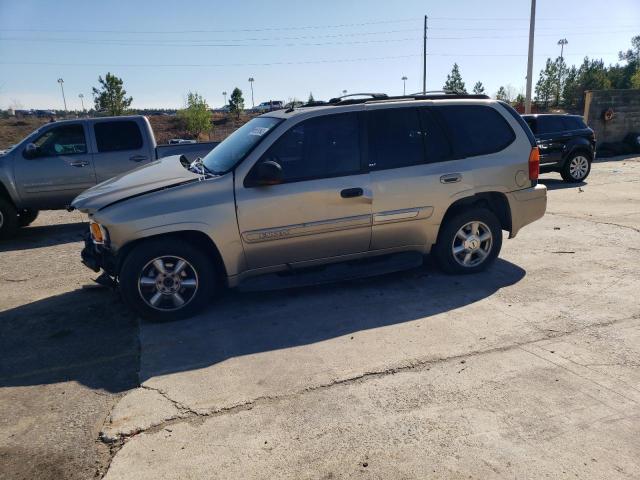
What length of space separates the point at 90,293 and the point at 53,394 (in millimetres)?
2187

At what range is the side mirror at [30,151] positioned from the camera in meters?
8.47

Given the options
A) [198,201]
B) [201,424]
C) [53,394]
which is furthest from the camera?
[198,201]

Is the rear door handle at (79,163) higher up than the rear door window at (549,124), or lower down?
lower down

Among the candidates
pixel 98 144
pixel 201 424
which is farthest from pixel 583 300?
pixel 98 144

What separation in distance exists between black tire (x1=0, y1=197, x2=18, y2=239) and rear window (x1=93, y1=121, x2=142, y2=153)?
184 centimetres

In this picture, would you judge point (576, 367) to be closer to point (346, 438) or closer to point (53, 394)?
point (346, 438)

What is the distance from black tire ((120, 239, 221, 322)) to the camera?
4.35 m

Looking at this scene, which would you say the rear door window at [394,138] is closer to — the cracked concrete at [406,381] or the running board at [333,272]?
the running board at [333,272]

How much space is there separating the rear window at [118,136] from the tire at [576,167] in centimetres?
1038

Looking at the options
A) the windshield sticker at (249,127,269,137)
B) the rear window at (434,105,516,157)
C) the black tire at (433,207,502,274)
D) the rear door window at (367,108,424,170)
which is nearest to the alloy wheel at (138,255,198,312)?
the windshield sticker at (249,127,269,137)

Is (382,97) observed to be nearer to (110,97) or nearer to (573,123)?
(573,123)

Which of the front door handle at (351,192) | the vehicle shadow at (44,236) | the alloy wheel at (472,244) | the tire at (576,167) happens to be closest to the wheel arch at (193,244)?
the front door handle at (351,192)

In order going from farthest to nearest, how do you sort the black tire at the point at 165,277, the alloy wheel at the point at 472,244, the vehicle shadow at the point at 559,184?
the vehicle shadow at the point at 559,184 < the alloy wheel at the point at 472,244 < the black tire at the point at 165,277

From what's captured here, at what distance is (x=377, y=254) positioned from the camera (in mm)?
5113
